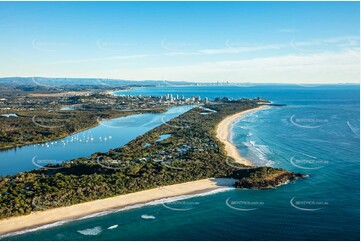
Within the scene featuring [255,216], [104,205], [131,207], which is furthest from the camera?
[104,205]

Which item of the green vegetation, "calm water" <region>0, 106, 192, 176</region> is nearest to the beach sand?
the green vegetation

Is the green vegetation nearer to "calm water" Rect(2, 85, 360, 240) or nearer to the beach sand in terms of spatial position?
the beach sand

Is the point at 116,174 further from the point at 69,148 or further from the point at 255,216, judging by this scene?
the point at 69,148

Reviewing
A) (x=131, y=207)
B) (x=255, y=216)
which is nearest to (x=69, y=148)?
(x=131, y=207)

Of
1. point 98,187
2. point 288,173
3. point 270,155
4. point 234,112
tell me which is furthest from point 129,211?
point 234,112

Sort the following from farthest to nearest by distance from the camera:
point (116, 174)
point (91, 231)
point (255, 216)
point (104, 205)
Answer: point (116, 174), point (104, 205), point (255, 216), point (91, 231)

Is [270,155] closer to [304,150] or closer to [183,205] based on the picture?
[304,150]

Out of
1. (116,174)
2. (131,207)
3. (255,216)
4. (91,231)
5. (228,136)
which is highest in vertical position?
(228,136)
